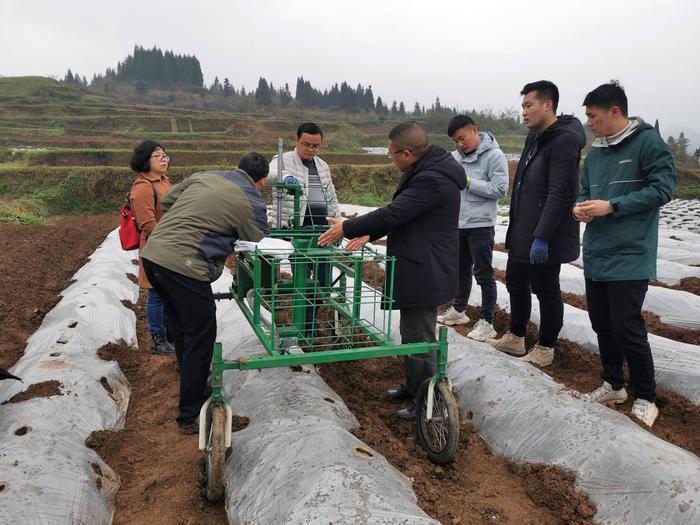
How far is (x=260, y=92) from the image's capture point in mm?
78812

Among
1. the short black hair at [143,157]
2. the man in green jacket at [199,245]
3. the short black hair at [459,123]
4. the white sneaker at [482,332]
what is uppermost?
the short black hair at [459,123]

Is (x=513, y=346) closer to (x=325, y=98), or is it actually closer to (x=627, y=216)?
(x=627, y=216)

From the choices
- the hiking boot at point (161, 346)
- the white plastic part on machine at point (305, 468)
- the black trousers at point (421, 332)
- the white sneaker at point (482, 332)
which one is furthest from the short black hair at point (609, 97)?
the hiking boot at point (161, 346)

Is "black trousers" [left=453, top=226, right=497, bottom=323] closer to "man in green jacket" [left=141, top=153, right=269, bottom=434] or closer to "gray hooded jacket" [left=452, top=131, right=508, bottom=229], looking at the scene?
"gray hooded jacket" [left=452, top=131, right=508, bottom=229]

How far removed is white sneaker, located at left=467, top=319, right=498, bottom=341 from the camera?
4.37 m

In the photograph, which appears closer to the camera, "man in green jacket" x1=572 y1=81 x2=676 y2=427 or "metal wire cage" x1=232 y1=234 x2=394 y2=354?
"metal wire cage" x1=232 y1=234 x2=394 y2=354

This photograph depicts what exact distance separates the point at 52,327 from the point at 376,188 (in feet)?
58.2

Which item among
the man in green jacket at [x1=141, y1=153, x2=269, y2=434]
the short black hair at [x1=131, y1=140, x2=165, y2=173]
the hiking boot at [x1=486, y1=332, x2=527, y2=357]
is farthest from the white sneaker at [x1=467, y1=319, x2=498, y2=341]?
the short black hair at [x1=131, y1=140, x2=165, y2=173]

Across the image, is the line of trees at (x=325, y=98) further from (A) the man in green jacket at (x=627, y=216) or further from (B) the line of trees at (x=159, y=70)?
(A) the man in green jacket at (x=627, y=216)

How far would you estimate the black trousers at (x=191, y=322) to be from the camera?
9.00 ft

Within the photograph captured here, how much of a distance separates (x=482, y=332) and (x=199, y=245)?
2.67 metres

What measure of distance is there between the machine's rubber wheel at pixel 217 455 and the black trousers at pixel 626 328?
231 centimetres

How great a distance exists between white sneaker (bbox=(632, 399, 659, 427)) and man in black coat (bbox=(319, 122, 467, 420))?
4.22 feet

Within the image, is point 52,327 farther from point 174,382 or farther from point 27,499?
point 27,499
